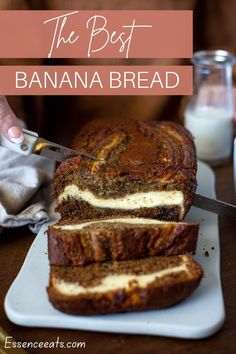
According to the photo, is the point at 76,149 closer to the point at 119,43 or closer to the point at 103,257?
the point at 103,257

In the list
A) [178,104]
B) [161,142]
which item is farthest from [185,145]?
[178,104]

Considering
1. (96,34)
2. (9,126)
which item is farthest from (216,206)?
(96,34)

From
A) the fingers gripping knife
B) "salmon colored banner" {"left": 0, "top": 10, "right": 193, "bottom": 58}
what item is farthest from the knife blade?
"salmon colored banner" {"left": 0, "top": 10, "right": 193, "bottom": 58}

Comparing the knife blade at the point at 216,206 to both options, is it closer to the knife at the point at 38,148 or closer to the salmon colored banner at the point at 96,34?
the knife at the point at 38,148

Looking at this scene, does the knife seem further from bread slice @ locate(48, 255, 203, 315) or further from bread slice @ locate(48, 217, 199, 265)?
bread slice @ locate(48, 255, 203, 315)

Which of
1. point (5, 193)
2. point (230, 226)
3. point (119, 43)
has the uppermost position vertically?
point (119, 43)
